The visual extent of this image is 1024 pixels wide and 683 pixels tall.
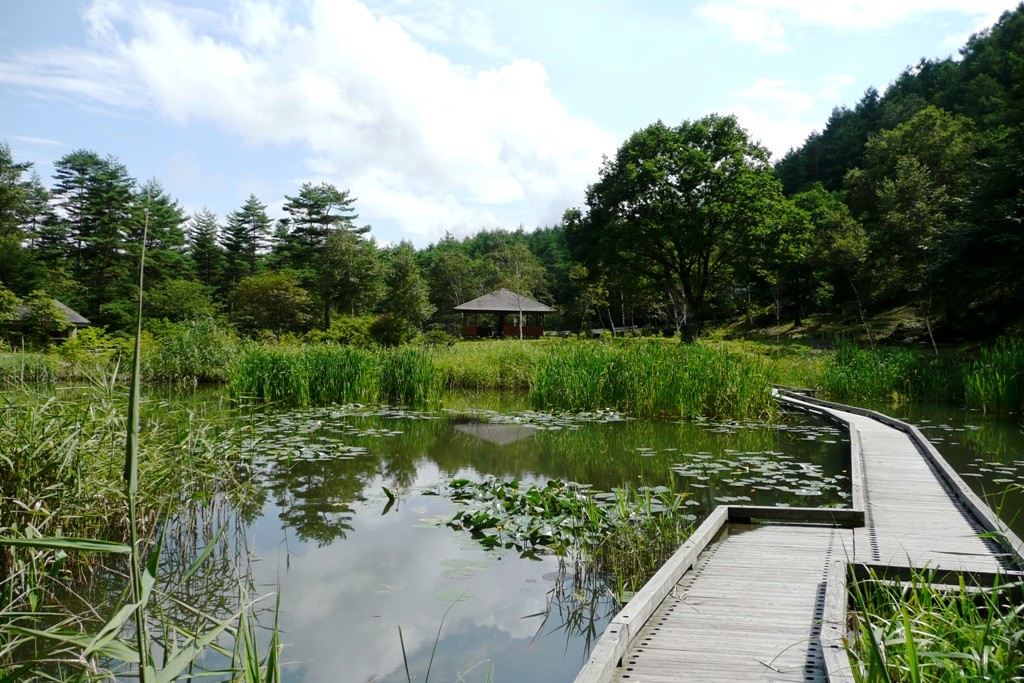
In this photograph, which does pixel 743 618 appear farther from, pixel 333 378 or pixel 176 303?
pixel 176 303

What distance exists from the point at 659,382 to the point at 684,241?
50.2 ft

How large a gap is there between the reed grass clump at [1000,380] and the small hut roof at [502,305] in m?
22.9

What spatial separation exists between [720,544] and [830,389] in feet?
37.9

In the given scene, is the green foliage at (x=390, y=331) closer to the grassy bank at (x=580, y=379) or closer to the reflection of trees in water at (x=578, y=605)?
the grassy bank at (x=580, y=379)

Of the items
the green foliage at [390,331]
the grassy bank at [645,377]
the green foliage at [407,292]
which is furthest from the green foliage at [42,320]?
the green foliage at [407,292]

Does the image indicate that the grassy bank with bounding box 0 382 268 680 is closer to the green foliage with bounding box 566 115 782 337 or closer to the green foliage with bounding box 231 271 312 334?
the green foliage with bounding box 566 115 782 337

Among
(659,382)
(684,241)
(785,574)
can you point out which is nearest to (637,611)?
(785,574)

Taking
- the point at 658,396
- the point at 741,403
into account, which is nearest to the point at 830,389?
the point at 741,403

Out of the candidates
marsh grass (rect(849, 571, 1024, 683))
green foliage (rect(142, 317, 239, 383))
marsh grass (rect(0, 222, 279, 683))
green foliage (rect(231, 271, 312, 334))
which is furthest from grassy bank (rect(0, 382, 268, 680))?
green foliage (rect(231, 271, 312, 334))

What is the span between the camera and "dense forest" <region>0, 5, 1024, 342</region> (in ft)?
66.6

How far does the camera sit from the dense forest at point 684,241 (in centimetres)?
2031

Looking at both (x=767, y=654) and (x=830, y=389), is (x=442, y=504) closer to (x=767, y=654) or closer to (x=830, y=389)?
(x=767, y=654)

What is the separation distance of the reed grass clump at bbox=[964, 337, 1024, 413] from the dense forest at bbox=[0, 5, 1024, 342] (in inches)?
110

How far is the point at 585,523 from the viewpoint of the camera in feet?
17.0
